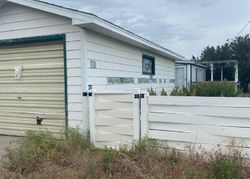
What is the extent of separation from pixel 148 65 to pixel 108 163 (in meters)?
8.42

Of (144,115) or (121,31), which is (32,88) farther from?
(144,115)

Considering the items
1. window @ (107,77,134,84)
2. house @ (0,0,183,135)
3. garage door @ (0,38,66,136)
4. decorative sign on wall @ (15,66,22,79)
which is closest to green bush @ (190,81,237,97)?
window @ (107,77,134,84)

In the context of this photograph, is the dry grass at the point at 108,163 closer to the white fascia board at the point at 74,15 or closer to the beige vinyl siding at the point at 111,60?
the beige vinyl siding at the point at 111,60

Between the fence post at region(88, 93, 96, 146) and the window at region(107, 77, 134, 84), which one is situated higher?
the window at region(107, 77, 134, 84)

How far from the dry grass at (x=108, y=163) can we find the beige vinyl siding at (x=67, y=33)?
4.15 feet

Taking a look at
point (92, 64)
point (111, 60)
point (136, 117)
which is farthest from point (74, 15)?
point (136, 117)

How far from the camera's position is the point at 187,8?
1492 cm

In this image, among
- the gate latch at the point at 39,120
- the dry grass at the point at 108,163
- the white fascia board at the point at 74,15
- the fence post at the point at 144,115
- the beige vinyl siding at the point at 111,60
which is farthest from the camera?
the gate latch at the point at 39,120

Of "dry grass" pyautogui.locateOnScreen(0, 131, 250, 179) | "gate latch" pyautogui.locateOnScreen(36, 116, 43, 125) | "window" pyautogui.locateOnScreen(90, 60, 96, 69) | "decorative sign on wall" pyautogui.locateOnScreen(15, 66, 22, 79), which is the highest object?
"window" pyautogui.locateOnScreen(90, 60, 96, 69)

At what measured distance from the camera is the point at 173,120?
591cm

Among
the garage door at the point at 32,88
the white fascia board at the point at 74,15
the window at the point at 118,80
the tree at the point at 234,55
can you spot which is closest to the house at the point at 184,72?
the tree at the point at 234,55

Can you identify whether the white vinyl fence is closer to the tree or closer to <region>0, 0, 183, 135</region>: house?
<region>0, 0, 183, 135</region>: house

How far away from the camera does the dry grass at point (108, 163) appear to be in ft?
15.2

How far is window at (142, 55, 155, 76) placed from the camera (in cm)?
1230
